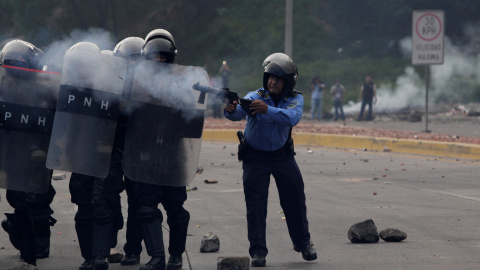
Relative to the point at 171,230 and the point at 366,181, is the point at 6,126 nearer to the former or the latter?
the point at 171,230

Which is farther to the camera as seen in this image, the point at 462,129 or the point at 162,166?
the point at 462,129

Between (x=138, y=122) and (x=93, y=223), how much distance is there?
29.5 inches

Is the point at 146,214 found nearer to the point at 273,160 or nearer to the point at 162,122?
the point at 162,122

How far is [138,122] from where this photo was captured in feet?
19.6

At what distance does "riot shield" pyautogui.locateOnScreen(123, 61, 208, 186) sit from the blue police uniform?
0.45 meters

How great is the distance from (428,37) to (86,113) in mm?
13692

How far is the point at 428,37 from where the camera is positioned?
18.6 m

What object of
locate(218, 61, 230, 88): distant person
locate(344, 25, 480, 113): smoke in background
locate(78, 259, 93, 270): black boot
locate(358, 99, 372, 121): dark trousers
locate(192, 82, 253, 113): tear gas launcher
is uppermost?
locate(344, 25, 480, 113): smoke in background

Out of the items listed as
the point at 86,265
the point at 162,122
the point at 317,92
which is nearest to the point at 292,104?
the point at 162,122

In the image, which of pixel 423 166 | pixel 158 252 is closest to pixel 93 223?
pixel 158 252

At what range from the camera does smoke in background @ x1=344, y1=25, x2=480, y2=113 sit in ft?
113

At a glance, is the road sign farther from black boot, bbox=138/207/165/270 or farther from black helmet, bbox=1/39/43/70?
black boot, bbox=138/207/165/270

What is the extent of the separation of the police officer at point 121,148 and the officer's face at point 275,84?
0.95 meters

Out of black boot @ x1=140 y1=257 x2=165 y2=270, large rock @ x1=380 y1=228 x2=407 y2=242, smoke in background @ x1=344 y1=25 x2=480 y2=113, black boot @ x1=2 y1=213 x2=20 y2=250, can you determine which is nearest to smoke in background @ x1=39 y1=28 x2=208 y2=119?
black boot @ x1=140 y1=257 x2=165 y2=270
